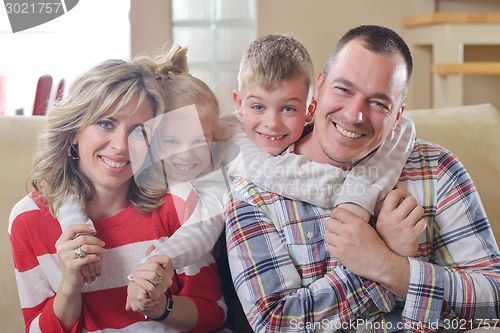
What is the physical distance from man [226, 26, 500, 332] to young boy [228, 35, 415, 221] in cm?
4

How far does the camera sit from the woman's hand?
2.62 ft

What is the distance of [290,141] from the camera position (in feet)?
3.63

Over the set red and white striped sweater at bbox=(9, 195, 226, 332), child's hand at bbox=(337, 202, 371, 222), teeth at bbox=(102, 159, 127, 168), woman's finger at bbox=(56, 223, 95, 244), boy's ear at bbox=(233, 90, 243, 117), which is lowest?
red and white striped sweater at bbox=(9, 195, 226, 332)

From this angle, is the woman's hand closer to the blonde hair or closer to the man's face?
the blonde hair

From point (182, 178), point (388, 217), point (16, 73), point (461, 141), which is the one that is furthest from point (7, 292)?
point (16, 73)

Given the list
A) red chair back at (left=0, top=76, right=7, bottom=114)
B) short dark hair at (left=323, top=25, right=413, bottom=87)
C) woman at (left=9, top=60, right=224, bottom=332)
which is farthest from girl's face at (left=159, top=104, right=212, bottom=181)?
red chair back at (left=0, top=76, right=7, bottom=114)

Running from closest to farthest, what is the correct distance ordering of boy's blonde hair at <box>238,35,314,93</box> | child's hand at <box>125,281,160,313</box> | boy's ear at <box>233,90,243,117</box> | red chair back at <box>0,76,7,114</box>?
child's hand at <box>125,281,160,313</box> < boy's blonde hair at <box>238,35,314,93</box> < boy's ear at <box>233,90,243,117</box> < red chair back at <box>0,76,7,114</box>

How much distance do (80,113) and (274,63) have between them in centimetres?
48

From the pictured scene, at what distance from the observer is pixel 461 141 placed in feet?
4.43

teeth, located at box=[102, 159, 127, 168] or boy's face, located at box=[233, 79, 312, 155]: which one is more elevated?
boy's face, located at box=[233, 79, 312, 155]

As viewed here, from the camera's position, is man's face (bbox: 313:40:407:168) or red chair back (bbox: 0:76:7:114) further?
red chair back (bbox: 0:76:7:114)

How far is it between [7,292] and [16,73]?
3066 mm

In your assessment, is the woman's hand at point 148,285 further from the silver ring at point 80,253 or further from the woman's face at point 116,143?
the woman's face at point 116,143

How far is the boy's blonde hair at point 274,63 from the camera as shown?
1.06 meters
